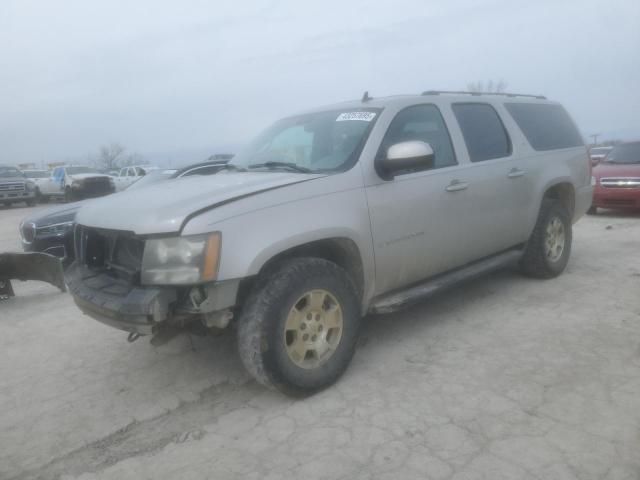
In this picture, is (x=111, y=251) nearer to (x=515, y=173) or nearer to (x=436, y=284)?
(x=436, y=284)

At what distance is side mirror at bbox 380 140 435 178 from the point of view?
329 cm

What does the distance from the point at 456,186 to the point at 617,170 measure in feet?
24.6

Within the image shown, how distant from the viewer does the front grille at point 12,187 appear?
2062 cm

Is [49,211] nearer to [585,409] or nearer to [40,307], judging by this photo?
[40,307]

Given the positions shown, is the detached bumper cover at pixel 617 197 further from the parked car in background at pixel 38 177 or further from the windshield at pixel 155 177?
the parked car in background at pixel 38 177

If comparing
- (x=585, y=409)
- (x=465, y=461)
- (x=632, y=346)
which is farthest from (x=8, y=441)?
(x=632, y=346)

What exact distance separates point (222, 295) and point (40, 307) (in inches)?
149

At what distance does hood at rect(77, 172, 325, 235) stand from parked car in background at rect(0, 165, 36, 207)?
20.5m

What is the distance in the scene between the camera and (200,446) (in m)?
2.71

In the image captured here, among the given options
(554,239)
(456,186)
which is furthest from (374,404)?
(554,239)

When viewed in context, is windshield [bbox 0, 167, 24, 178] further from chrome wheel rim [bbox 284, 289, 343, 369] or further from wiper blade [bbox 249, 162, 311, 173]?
chrome wheel rim [bbox 284, 289, 343, 369]

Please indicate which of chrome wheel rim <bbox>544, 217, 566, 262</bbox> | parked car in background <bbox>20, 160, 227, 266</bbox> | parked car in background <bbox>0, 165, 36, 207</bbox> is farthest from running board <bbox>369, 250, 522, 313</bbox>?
parked car in background <bbox>0, 165, 36, 207</bbox>

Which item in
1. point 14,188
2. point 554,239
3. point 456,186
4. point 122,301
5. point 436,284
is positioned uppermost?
point 456,186

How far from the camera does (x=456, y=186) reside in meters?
3.91
